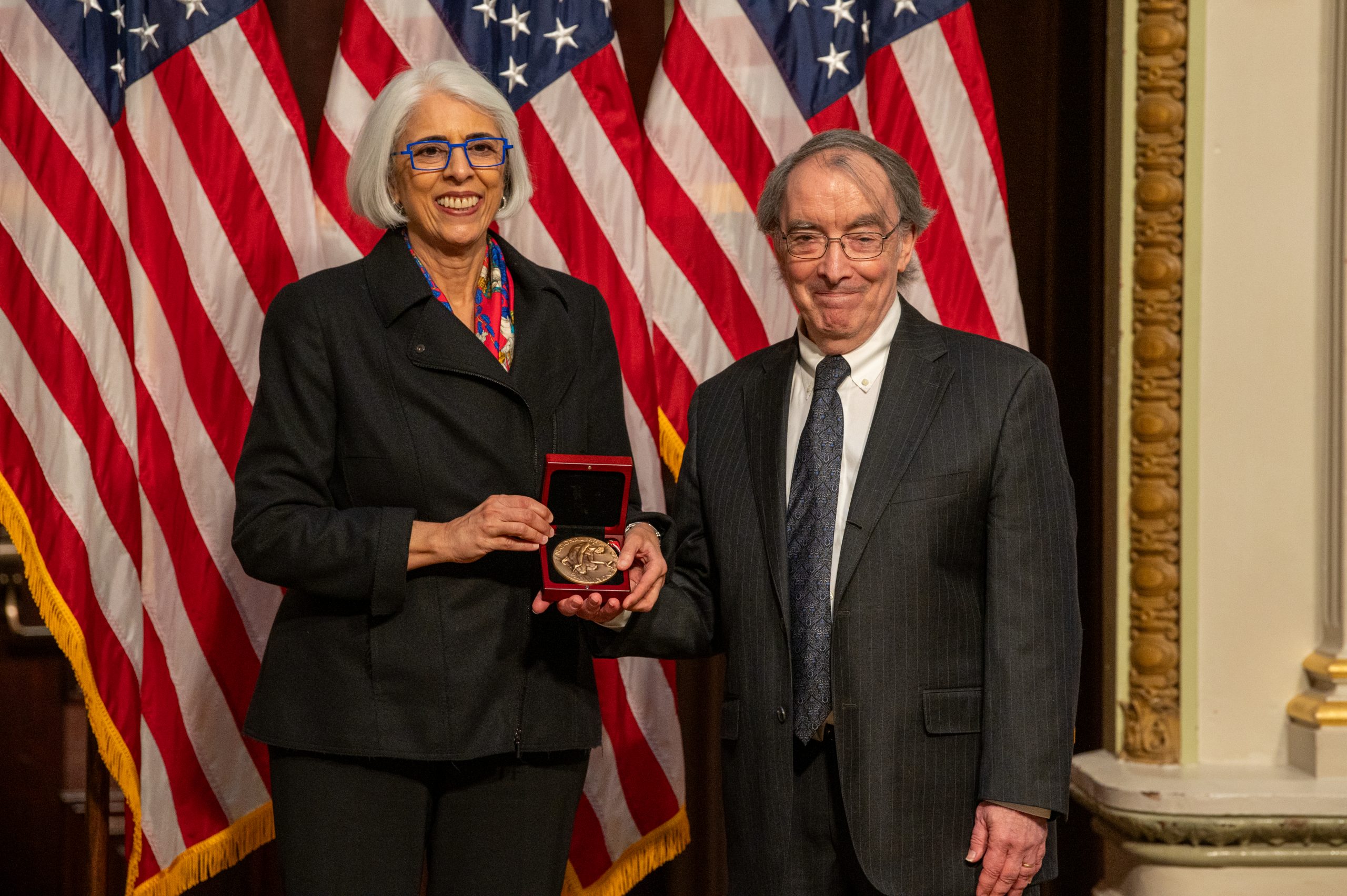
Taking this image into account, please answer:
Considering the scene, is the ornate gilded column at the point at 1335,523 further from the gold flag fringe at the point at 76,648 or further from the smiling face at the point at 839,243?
the gold flag fringe at the point at 76,648

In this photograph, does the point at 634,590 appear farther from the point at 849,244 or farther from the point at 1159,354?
the point at 1159,354

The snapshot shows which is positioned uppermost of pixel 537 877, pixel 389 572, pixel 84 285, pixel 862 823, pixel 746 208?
pixel 746 208

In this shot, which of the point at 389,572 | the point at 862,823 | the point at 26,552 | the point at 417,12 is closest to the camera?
the point at 862,823

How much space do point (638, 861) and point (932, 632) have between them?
1.22m

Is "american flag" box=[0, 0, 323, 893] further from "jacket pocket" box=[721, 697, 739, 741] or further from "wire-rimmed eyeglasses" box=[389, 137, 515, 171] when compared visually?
"jacket pocket" box=[721, 697, 739, 741]

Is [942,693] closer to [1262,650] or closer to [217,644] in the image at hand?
[1262,650]

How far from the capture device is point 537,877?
187 centimetres

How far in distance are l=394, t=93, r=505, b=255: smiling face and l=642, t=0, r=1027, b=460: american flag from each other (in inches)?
32.7

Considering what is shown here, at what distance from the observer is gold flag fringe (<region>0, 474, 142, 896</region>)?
2465 mm

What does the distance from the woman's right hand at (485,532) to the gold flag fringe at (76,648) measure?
1103 mm

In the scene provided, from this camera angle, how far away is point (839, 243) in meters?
1.73

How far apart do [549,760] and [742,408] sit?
0.60 metres

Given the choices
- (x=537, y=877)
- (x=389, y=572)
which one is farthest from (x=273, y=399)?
(x=537, y=877)

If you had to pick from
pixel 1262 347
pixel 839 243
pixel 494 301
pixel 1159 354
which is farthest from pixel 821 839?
pixel 1262 347
